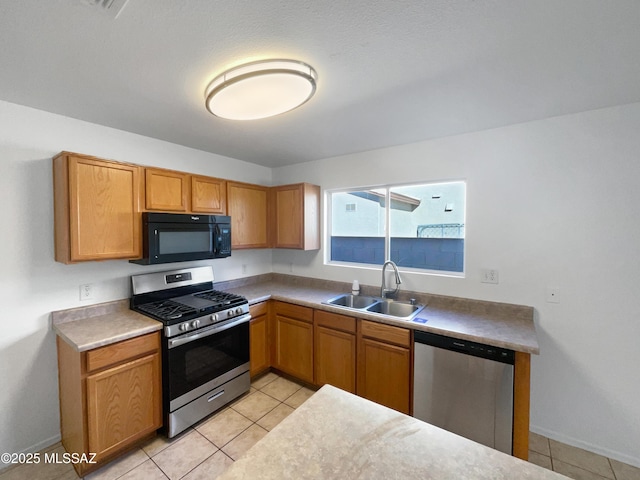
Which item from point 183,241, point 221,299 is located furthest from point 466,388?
point 183,241

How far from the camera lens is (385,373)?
221 centimetres

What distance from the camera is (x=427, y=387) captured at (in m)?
2.01

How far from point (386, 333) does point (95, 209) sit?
2.34 m

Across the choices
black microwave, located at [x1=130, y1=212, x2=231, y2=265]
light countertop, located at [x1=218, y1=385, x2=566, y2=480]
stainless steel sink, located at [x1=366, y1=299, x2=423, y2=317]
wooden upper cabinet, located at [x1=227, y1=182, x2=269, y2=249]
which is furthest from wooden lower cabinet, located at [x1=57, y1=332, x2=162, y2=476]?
stainless steel sink, located at [x1=366, y1=299, x2=423, y2=317]

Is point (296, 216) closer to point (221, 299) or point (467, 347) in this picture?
point (221, 299)

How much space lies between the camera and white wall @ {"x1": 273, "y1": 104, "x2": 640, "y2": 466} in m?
1.84

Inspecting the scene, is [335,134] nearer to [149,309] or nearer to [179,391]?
[149,309]

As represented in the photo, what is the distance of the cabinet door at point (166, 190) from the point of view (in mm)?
2230

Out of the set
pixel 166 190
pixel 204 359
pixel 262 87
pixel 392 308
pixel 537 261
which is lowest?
pixel 204 359

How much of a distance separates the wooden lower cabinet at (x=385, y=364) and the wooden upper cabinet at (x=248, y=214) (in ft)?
5.12

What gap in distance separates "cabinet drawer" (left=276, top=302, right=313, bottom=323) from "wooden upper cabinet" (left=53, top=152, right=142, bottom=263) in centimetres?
137

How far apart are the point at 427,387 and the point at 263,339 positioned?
1617 millimetres

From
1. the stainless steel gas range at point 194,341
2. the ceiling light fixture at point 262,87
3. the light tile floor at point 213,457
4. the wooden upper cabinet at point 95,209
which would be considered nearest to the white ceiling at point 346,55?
the ceiling light fixture at point 262,87

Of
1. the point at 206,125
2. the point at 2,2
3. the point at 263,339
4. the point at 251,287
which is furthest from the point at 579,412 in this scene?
the point at 2,2
